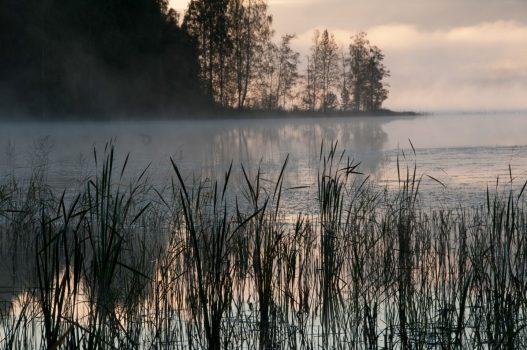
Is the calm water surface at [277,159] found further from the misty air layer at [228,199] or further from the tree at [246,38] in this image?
the tree at [246,38]

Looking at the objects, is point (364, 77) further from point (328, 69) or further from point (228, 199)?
point (228, 199)

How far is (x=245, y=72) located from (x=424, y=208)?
111ft

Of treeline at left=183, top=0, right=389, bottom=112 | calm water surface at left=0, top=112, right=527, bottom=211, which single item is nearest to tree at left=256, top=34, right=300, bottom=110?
treeline at left=183, top=0, right=389, bottom=112

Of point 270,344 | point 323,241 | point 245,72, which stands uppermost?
point 245,72

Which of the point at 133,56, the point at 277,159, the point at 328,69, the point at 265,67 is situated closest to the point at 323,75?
the point at 328,69

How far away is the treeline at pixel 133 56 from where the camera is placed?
29.8 m

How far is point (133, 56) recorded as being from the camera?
3216 cm

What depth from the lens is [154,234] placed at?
609 centimetres

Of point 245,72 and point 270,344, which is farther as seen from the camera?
point 245,72

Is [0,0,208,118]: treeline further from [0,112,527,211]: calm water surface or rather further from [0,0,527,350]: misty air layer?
[0,112,527,211]: calm water surface

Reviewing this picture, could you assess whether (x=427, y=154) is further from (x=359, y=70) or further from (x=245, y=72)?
(x=359, y=70)

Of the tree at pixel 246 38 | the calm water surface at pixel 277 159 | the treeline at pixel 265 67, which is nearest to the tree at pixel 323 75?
the treeline at pixel 265 67

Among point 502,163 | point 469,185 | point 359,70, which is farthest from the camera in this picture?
point 359,70

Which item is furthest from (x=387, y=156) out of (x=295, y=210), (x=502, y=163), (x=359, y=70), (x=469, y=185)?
(x=359, y=70)
